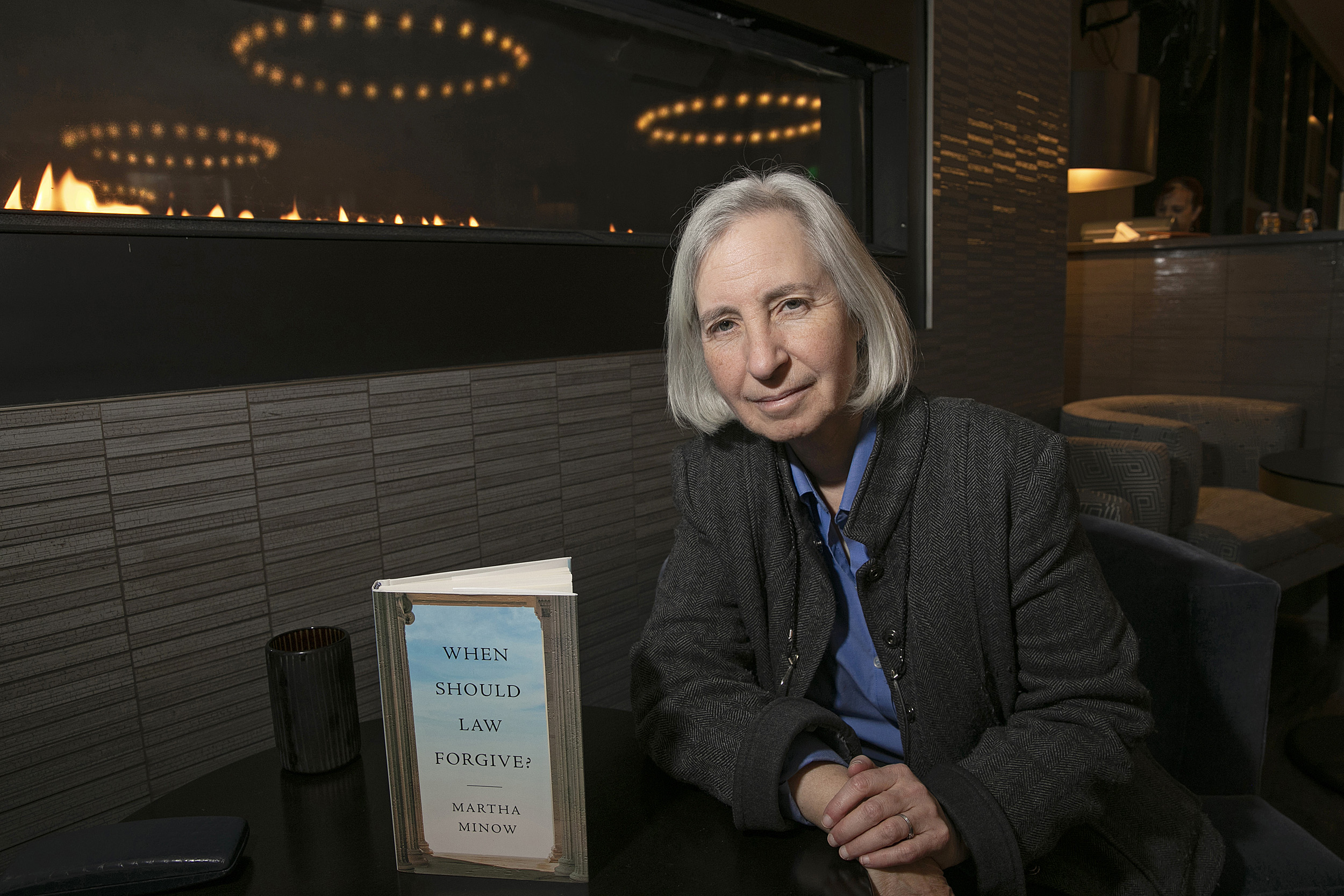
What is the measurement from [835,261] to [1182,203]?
17.1 ft

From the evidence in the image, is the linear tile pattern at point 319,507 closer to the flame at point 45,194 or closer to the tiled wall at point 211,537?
the tiled wall at point 211,537

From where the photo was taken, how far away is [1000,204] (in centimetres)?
318

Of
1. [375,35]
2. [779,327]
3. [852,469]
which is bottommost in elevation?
[852,469]

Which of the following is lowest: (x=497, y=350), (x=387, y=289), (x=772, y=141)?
(x=497, y=350)

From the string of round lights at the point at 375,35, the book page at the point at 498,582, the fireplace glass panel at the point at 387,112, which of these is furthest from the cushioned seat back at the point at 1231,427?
the book page at the point at 498,582

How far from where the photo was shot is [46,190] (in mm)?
1231

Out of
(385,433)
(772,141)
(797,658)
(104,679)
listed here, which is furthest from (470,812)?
(772,141)

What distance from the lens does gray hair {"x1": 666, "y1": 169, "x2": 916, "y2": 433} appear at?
980 millimetres

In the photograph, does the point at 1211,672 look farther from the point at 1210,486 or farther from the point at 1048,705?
the point at 1210,486

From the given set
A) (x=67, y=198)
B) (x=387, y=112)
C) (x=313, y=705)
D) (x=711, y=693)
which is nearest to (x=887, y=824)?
(x=711, y=693)

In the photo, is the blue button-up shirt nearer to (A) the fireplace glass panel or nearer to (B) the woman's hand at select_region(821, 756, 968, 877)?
(B) the woman's hand at select_region(821, 756, 968, 877)

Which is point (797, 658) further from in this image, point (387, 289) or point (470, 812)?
point (387, 289)

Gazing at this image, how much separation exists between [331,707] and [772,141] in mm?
2146

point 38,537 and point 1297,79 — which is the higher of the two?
point 1297,79
